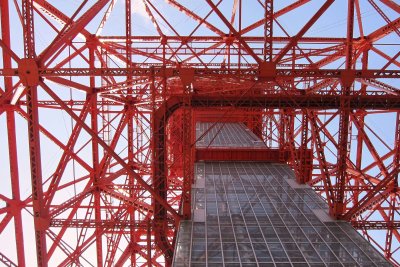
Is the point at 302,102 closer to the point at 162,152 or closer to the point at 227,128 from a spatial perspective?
the point at 162,152

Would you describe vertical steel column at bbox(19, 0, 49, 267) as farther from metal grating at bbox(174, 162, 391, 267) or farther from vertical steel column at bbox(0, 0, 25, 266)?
metal grating at bbox(174, 162, 391, 267)

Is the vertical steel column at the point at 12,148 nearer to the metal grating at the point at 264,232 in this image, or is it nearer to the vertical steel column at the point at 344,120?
the metal grating at the point at 264,232

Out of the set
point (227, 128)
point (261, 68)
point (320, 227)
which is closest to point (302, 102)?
point (261, 68)

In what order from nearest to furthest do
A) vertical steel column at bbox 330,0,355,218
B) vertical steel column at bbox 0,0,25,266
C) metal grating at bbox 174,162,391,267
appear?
metal grating at bbox 174,162,391,267 → vertical steel column at bbox 330,0,355,218 → vertical steel column at bbox 0,0,25,266

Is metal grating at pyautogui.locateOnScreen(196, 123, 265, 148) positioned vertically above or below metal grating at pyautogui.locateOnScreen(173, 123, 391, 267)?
above

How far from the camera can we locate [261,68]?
1523cm

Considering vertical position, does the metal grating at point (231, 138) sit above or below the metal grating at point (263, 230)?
above

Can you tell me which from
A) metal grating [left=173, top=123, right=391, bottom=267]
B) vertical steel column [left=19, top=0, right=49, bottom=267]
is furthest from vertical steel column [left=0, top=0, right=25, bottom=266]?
metal grating [left=173, top=123, right=391, bottom=267]

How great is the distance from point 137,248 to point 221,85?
1106 centimetres

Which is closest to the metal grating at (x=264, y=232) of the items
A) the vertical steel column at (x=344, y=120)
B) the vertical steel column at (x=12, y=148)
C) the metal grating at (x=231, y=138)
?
the vertical steel column at (x=344, y=120)

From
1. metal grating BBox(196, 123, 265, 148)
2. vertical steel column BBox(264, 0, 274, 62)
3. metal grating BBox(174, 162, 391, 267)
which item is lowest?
metal grating BBox(174, 162, 391, 267)

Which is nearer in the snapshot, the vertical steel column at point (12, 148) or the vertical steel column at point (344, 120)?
the vertical steel column at point (344, 120)

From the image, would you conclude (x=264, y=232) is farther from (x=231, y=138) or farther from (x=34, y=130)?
(x=231, y=138)

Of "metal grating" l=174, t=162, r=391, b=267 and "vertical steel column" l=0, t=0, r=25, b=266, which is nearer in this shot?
"metal grating" l=174, t=162, r=391, b=267
